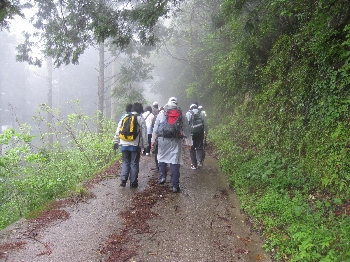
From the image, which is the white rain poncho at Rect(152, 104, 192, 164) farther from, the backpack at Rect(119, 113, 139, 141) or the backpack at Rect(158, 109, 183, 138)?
the backpack at Rect(119, 113, 139, 141)

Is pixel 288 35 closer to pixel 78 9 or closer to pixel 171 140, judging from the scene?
pixel 171 140

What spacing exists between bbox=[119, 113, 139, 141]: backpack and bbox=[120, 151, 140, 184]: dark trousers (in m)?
0.38

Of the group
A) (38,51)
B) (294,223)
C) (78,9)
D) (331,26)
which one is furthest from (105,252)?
(38,51)

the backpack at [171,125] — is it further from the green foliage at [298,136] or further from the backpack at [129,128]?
the green foliage at [298,136]

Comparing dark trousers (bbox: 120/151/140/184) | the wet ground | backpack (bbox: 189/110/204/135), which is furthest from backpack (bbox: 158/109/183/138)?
backpack (bbox: 189/110/204/135)

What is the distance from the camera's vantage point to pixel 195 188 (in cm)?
640

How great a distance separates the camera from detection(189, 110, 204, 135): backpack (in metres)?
7.67

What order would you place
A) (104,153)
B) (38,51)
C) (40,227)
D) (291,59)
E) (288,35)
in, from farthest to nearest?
1. (38,51)
2. (104,153)
3. (288,35)
4. (291,59)
5. (40,227)

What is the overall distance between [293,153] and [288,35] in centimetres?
376

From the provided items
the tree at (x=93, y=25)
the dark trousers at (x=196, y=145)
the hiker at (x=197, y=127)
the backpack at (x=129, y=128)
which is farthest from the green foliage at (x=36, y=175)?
the hiker at (x=197, y=127)

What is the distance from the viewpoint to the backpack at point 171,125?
5.97m

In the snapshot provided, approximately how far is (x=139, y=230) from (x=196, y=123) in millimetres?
3901

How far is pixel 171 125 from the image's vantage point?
5.99 metres

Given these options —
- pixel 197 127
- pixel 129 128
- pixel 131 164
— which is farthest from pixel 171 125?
pixel 197 127
